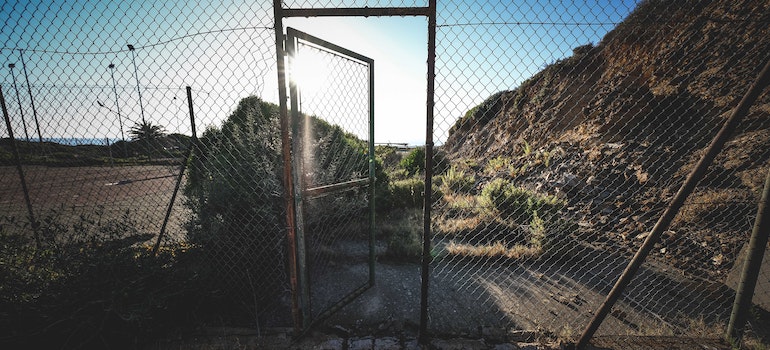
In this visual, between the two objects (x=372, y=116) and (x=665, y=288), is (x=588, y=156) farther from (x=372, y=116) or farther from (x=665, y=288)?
(x=372, y=116)

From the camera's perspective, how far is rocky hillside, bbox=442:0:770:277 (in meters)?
3.95

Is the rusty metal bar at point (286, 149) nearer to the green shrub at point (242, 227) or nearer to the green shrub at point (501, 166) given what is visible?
the green shrub at point (242, 227)

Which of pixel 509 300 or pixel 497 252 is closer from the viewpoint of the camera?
pixel 509 300

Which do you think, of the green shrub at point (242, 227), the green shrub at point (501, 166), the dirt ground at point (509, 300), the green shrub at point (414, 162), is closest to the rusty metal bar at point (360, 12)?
the green shrub at point (242, 227)

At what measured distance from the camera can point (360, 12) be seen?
81.2 inches

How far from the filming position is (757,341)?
7.45ft

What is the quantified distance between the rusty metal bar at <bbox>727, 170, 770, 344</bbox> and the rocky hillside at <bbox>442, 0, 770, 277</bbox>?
1.16 m

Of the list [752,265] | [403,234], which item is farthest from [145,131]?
[752,265]

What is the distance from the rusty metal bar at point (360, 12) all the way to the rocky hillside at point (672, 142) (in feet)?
3.16

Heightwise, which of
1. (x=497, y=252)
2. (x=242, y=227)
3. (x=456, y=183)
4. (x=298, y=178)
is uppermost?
(x=298, y=178)

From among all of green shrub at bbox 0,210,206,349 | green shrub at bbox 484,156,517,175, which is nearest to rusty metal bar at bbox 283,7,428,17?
green shrub at bbox 0,210,206,349

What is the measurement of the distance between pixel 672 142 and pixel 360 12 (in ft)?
25.0

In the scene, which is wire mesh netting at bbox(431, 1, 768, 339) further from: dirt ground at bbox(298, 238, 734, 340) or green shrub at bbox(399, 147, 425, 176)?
green shrub at bbox(399, 147, 425, 176)

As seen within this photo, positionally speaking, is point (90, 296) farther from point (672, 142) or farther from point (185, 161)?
point (672, 142)
